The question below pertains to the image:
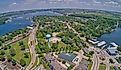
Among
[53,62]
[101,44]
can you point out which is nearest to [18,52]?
[53,62]

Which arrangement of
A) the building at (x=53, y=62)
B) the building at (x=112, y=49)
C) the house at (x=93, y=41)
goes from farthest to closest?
the house at (x=93, y=41)
the building at (x=112, y=49)
the building at (x=53, y=62)

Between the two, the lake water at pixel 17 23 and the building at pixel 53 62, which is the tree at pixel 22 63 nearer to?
the building at pixel 53 62

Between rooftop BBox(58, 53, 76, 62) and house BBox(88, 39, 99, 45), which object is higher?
house BBox(88, 39, 99, 45)

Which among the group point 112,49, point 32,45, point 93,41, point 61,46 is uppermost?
point 32,45

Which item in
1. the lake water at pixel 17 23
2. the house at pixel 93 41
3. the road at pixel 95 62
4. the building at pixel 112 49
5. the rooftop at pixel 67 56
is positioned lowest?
the road at pixel 95 62

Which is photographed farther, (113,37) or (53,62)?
(113,37)

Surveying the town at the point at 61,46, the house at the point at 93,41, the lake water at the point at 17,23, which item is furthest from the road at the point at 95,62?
the lake water at the point at 17,23

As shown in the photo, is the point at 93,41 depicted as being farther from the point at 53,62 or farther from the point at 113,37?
the point at 53,62

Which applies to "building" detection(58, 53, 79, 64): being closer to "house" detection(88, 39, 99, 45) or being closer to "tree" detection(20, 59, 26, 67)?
"tree" detection(20, 59, 26, 67)

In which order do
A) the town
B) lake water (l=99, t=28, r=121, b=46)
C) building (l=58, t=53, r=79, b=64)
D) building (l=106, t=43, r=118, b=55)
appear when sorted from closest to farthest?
the town, building (l=58, t=53, r=79, b=64), building (l=106, t=43, r=118, b=55), lake water (l=99, t=28, r=121, b=46)

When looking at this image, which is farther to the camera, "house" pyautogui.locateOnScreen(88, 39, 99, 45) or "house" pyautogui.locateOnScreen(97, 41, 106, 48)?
"house" pyautogui.locateOnScreen(88, 39, 99, 45)

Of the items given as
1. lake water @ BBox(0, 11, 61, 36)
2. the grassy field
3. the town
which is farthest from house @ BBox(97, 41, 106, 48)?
lake water @ BBox(0, 11, 61, 36)

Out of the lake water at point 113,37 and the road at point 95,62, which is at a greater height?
the lake water at point 113,37
